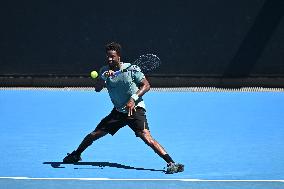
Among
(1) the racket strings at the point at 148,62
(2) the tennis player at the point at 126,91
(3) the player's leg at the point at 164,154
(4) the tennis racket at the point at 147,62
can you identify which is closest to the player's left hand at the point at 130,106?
(2) the tennis player at the point at 126,91

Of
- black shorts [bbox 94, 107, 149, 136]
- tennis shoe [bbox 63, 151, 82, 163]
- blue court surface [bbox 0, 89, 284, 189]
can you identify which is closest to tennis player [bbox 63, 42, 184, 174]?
black shorts [bbox 94, 107, 149, 136]

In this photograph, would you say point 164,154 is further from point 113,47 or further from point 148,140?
point 113,47

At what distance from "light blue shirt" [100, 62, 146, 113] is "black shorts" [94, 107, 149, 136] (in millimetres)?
83

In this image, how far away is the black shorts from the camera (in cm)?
920

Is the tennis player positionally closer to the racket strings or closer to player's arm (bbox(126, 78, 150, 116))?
player's arm (bbox(126, 78, 150, 116))

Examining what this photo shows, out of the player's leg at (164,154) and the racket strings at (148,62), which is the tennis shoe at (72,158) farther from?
the racket strings at (148,62)

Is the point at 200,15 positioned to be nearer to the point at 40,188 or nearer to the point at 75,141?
the point at 75,141

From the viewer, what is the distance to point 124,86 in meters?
9.20

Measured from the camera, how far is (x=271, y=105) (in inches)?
596

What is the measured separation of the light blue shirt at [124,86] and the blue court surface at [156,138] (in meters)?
0.80

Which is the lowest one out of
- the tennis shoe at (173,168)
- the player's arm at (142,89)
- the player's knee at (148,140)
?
the tennis shoe at (173,168)

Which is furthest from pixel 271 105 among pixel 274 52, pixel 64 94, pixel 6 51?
pixel 6 51

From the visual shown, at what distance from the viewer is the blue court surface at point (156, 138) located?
344 inches

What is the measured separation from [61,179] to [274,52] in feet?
34.3
